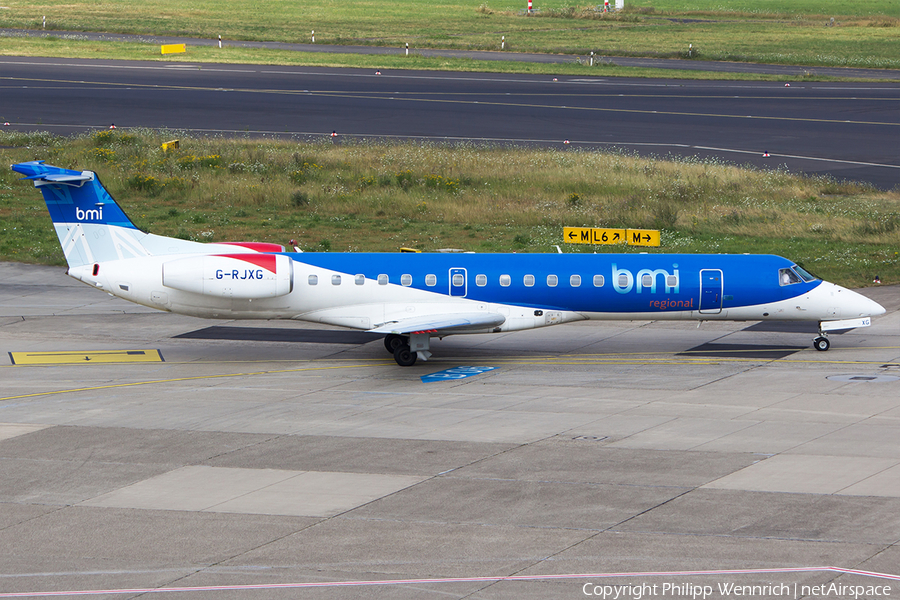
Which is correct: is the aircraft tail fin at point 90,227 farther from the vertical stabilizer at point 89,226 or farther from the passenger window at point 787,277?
the passenger window at point 787,277

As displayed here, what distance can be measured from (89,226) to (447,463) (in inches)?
567

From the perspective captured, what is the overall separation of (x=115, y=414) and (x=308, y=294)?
263 inches

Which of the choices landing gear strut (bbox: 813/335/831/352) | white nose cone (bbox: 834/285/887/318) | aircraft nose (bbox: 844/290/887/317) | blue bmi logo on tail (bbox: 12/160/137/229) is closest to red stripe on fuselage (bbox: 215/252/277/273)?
blue bmi logo on tail (bbox: 12/160/137/229)

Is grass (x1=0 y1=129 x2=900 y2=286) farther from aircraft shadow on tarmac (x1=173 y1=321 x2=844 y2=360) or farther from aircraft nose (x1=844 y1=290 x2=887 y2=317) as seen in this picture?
aircraft nose (x1=844 y1=290 x2=887 y2=317)

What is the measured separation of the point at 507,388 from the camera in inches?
1088

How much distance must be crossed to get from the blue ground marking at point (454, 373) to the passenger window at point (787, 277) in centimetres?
868

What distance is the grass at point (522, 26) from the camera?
319 feet

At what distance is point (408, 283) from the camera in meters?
30.0

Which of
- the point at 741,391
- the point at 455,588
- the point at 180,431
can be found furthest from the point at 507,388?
the point at 455,588

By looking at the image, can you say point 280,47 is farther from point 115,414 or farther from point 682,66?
point 115,414

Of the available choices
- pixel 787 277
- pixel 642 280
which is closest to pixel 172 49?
pixel 642 280

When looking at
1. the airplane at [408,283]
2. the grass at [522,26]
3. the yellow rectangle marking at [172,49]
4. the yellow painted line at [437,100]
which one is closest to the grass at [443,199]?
the airplane at [408,283]

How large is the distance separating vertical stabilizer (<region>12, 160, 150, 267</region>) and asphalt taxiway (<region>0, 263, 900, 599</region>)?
3.14 m

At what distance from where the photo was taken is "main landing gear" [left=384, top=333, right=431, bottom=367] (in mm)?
29672
